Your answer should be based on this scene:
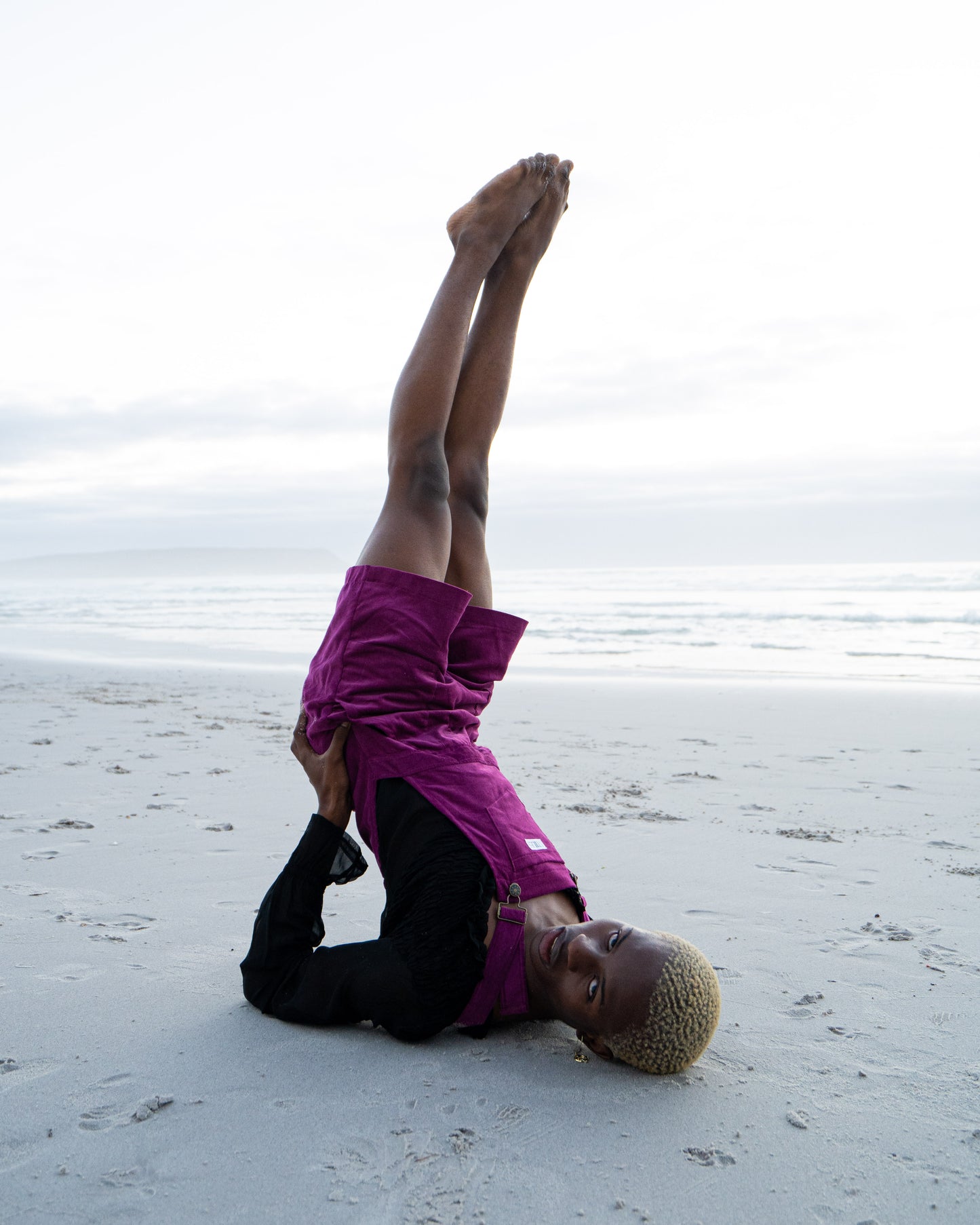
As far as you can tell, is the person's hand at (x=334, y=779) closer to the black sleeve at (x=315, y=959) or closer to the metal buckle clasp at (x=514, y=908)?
the black sleeve at (x=315, y=959)

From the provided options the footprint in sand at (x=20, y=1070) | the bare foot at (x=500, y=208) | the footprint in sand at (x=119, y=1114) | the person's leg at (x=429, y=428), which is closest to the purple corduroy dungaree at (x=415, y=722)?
the person's leg at (x=429, y=428)

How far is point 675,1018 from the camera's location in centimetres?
234

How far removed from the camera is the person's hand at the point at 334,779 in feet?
8.91

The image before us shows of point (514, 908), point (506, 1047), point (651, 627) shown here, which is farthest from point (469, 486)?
point (651, 627)

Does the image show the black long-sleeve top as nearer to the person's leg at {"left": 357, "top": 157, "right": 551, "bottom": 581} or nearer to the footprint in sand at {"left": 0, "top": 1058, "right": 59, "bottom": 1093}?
the footprint in sand at {"left": 0, "top": 1058, "right": 59, "bottom": 1093}

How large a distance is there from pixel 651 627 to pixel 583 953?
17674 millimetres

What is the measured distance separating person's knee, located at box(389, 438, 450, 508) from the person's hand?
0.73m

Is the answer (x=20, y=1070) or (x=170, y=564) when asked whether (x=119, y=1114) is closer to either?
(x=20, y=1070)

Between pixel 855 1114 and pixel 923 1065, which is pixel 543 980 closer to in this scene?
pixel 855 1114

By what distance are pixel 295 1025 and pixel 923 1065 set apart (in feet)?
5.33

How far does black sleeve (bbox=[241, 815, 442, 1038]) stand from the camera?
255 centimetres

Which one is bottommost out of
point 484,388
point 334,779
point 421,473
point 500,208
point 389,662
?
point 334,779

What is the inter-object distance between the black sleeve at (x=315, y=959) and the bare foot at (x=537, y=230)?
2.08 m

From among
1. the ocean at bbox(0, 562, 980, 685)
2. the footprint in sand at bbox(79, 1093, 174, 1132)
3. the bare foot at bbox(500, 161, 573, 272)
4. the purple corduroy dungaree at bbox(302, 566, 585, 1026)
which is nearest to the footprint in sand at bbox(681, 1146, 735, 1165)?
the purple corduroy dungaree at bbox(302, 566, 585, 1026)
